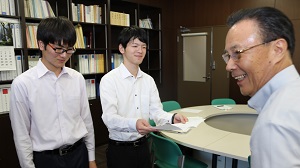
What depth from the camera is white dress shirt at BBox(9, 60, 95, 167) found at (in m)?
1.40

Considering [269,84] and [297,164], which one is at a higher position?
[269,84]

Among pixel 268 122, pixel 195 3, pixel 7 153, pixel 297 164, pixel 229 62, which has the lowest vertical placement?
pixel 7 153

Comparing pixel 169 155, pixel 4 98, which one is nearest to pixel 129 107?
pixel 169 155

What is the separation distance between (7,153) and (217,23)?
4.62 metres

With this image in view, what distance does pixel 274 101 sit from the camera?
0.68 m

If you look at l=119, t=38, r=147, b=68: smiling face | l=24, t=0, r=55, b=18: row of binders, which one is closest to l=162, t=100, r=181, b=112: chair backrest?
l=119, t=38, r=147, b=68: smiling face

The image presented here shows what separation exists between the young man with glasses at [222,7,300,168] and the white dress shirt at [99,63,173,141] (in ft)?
3.24

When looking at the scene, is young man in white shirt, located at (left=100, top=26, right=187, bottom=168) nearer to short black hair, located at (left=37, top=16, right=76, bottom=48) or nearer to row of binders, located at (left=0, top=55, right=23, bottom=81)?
short black hair, located at (left=37, top=16, right=76, bottom=48)

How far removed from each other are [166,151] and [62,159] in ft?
2.94

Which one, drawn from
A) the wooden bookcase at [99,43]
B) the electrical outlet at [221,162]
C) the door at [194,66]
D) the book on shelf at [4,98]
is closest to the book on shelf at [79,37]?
the wooden bookcase at [99,43]

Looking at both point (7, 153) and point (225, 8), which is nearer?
point (7, 153)

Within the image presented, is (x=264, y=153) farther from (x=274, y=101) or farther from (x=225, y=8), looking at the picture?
(x=225, y=8)

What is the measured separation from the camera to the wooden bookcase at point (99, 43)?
295 cm

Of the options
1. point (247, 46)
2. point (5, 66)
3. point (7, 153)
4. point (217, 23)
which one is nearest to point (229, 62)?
point (247, 46)
